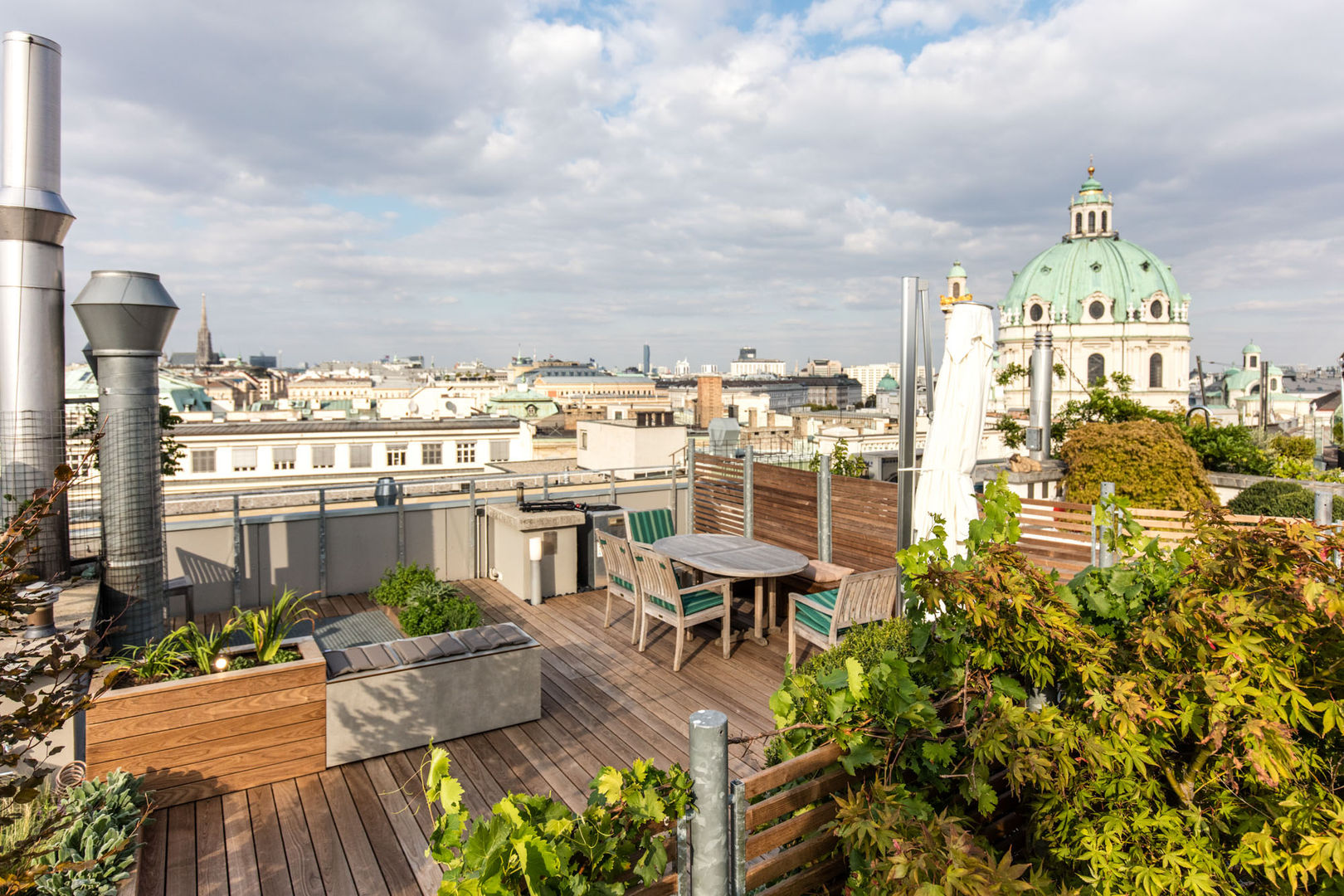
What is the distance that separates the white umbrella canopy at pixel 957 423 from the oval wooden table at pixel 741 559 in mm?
1028

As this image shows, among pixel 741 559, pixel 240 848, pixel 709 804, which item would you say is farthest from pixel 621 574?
pixel 709 804

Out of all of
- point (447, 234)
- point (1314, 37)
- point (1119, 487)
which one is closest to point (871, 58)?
point (1314, 37)

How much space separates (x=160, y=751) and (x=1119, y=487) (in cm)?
886

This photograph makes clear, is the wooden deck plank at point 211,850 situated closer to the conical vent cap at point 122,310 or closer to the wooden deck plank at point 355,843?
the wooden deck plank at point 355,843

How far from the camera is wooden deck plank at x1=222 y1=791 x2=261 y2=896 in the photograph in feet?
8.94

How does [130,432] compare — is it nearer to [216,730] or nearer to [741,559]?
[216,730]

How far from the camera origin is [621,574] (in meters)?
5.66

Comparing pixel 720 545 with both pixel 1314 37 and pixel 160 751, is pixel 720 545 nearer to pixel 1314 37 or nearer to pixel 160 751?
pixel 160 751

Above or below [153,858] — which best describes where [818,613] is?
above

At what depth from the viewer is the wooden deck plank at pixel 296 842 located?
2740mm

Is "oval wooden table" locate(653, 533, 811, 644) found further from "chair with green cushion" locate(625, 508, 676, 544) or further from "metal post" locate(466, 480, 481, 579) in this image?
"metal post" locate(466, 480, 481, 579)

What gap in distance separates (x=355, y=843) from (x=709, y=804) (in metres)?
2.22

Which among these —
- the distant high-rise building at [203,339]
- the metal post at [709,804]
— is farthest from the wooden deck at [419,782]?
the distant high-rise building at [203,339]

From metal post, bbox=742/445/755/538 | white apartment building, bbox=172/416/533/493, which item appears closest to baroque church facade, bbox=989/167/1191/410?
white apartment building, bbox=172/416/533/493
